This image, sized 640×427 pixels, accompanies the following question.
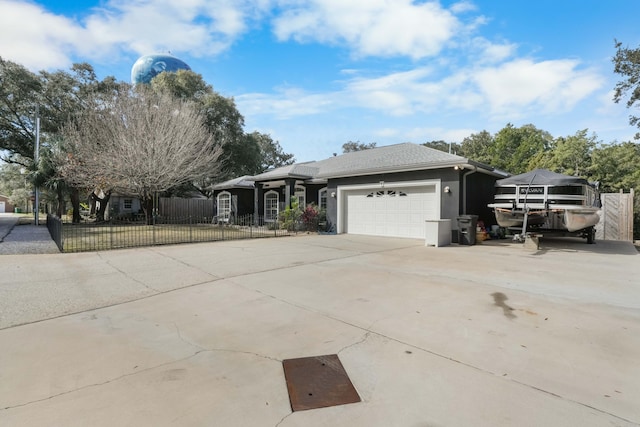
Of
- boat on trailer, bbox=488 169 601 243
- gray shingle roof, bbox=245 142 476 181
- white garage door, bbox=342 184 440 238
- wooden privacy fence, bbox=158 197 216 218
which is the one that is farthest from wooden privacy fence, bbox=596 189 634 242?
wooden privacy fence, bbox=158 197 216 218

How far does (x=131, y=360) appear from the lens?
2.95 meters

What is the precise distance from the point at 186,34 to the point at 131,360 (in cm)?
1072

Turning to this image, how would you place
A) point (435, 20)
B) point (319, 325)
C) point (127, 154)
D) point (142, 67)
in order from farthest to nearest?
point (142, 67) < point (127, 154) < point (435, 20) < point (319, 325)

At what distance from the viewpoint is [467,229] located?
36.6ft

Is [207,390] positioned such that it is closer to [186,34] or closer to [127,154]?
[186,34]

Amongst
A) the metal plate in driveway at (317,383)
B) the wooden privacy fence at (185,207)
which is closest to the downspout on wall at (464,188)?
the metal plate in driveway at (317,383)

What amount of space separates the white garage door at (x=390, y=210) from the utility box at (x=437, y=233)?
0.84 meters

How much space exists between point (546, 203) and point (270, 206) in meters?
15.2

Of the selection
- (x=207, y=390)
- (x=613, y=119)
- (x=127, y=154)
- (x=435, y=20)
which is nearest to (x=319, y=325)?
(x=207, y=390)

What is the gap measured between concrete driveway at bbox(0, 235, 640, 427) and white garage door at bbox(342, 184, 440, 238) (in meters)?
5.83

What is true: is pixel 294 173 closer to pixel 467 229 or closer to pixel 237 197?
pixel 237 197

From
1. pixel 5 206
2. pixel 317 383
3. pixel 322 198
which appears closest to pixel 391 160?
pixel 322 198

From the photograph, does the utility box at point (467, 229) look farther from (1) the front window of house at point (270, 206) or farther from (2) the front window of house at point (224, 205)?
(2) the front window of house at point (224, 205)

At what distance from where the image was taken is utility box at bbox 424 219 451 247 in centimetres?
1062
